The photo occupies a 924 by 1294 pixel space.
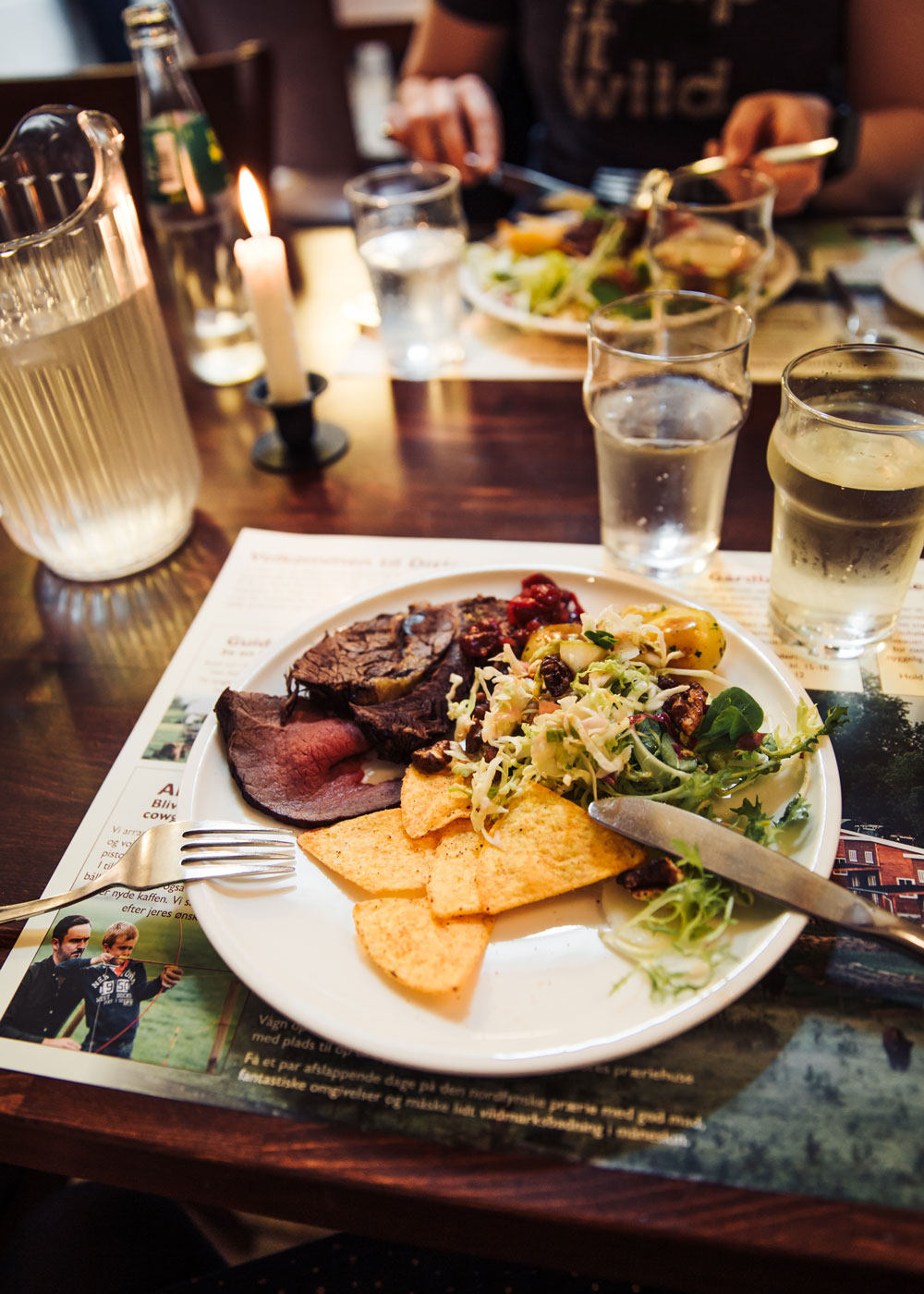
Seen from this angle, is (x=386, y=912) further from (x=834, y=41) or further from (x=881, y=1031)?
(x=834, y=41)

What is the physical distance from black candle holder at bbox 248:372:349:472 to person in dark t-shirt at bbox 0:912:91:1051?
3.37 ft

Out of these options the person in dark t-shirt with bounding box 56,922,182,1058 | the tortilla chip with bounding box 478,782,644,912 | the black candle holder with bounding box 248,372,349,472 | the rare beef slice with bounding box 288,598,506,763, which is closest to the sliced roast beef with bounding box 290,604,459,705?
the rare beef slice with bounding box 288,598,506,763

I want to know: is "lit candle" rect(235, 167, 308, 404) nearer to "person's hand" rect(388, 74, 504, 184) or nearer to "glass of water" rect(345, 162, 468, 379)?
"glass of water" rect(345, 162, 468, 379)

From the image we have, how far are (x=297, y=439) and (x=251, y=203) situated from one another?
42 cm

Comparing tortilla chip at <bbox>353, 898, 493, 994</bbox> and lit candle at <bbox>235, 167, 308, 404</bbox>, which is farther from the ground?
lit candle at <bbox>235, 167, 308, 404</bbox>

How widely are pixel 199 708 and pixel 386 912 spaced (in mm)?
508

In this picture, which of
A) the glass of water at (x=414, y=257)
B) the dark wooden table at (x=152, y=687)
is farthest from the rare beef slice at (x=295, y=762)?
the glass of water at (x=414, y=257)

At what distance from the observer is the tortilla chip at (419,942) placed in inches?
32.7

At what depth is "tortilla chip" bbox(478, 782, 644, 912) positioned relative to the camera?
0.89m

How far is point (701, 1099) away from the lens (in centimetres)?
78

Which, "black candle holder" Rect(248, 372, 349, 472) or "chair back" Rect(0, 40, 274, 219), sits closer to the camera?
"black candle holder" Rect(248, 372, 349, 472)

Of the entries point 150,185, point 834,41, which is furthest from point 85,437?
point 834,41

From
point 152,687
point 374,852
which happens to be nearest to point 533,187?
point 152,687

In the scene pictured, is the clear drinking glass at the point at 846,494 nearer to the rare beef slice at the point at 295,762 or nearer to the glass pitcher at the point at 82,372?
the rare beef slice at the point at 295,762
